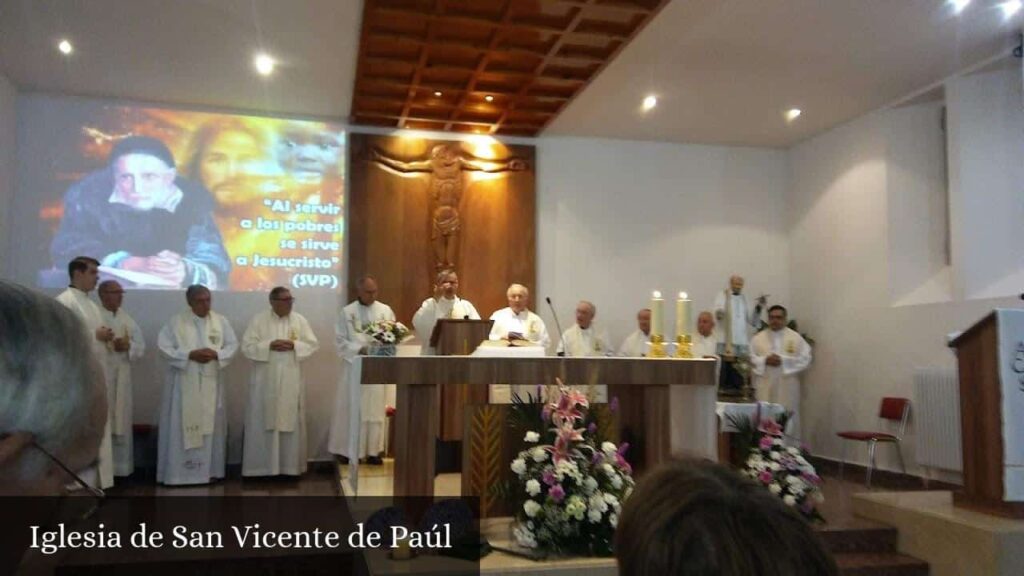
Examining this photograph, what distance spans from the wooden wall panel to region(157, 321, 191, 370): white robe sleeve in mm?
1824

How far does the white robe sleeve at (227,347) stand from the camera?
7621mm

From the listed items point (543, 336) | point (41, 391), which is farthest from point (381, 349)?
point (41, 391)

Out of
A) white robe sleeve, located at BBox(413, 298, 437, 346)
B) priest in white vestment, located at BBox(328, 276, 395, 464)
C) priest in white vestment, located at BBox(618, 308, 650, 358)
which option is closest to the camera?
priest in white vestment, located at BBox(328, 276, 395, 464)

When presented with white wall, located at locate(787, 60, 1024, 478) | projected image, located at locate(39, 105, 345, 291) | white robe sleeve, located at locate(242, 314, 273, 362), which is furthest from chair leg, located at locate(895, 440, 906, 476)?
white robe sleeve, located at locate(242, 314, 273, 362)

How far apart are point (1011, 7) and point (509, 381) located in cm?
508

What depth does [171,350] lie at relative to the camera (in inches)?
293

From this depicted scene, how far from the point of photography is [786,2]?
6121 mm

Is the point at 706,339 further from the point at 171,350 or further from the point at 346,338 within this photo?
the point at 171,350

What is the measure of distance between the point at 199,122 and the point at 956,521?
7.62m

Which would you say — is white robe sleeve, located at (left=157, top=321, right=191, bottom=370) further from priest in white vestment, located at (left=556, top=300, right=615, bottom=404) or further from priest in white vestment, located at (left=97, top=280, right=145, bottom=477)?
priest in white vestment, located at (left=556, top=300, right=615, bottom=404)

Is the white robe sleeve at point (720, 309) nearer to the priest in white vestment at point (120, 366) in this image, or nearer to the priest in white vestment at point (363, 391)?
the priest in white vestment at point (363, 391)

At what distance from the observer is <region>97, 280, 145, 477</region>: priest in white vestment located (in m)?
7.19

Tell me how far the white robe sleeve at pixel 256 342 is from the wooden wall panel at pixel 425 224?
3.41 feet

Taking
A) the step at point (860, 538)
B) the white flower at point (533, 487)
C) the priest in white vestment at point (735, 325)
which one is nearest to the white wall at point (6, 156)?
the white flower at point (533, 487)
